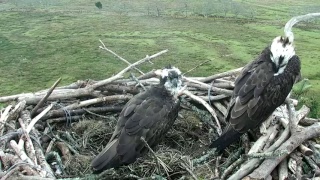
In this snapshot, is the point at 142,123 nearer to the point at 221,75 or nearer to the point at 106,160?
the point at 106,160

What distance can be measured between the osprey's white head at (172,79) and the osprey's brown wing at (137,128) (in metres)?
0.10

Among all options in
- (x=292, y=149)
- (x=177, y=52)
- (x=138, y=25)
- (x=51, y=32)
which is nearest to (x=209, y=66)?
(x=177, y=52)

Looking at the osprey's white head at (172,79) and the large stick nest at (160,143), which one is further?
the osprey's white head at (172,79)

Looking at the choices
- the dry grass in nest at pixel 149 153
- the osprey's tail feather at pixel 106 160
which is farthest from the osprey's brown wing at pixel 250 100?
the osprey's tail feather at pixel 106 160

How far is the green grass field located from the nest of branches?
2863 mm

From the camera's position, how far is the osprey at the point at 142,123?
11.5ft

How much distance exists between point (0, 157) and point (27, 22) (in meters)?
8.22

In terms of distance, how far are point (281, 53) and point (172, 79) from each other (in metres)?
0.90

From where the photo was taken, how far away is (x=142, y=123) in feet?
11.9

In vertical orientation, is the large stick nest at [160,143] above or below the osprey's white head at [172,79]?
below

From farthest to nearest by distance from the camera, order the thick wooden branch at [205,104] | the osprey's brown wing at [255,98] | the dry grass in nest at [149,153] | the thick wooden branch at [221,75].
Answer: the thick wooden branch at [221,75]
the thick wooden branch at [205,104]
the osprey's brown wing at [255,98]
the dry grass in nest at [149,153]

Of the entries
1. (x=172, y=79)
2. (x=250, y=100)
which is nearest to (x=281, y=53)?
(x=250, y=100)

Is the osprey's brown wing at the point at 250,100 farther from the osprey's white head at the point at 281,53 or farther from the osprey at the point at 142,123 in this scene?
the osprey at the point at 142,123

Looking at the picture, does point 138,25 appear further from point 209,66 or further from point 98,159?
point 98,159
